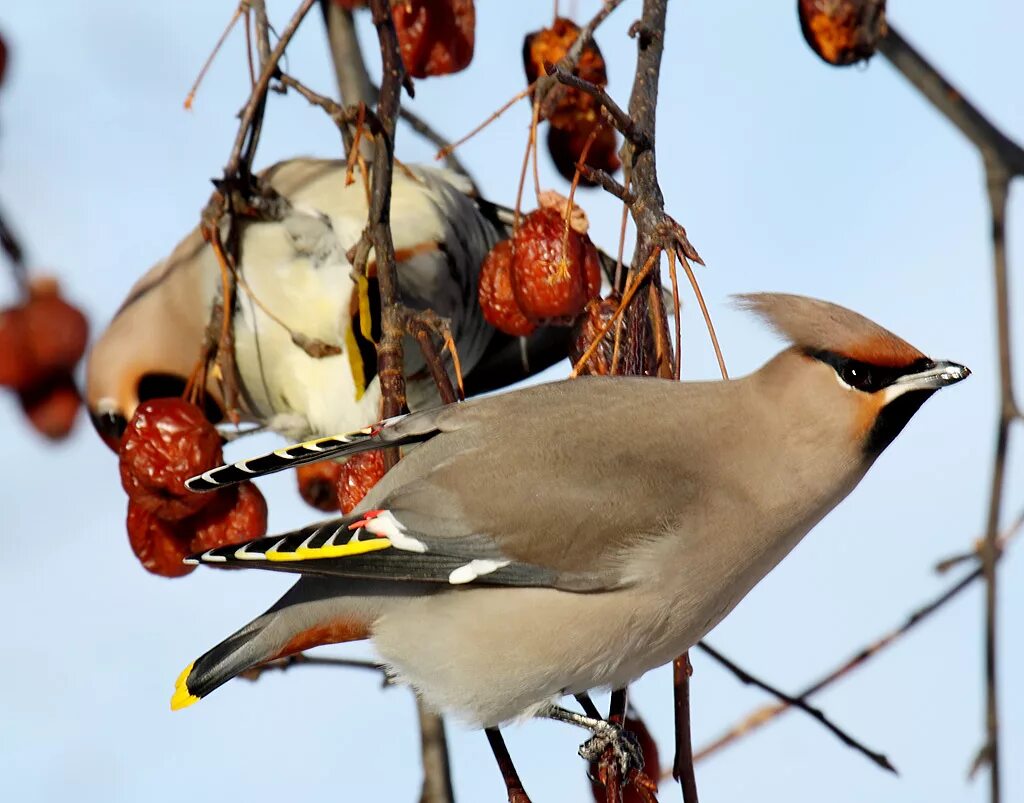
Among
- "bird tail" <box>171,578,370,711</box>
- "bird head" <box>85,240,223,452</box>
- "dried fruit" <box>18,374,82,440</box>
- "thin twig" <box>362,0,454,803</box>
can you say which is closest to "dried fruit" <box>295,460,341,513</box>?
"bird head" <box>85,240,223,452</box>

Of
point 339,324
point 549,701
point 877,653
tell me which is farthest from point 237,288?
point 877,653

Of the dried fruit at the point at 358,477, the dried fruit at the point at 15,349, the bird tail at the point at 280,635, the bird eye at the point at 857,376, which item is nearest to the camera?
the bird eye at the point at 857,376

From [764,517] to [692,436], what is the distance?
0.47 feet

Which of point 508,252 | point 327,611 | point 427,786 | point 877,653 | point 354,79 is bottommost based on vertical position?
point 427,786

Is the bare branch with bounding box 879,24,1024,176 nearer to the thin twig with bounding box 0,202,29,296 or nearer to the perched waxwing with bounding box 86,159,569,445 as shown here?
the perched waxwing with bounding box 86,159,569,445

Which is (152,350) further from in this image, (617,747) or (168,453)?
(617,747)

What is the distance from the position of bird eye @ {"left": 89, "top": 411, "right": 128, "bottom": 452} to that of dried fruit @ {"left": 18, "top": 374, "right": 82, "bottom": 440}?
91mm

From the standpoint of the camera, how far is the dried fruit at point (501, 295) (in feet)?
8.56

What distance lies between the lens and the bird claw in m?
2.13

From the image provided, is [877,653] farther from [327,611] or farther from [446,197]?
[446,197]

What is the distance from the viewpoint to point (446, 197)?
3201 mm

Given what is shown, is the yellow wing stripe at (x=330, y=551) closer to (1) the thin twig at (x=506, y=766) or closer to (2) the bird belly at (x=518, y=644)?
(2) the bird belly at (x=518, y=644)

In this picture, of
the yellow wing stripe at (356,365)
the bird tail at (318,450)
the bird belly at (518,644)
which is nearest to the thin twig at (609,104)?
the bird tail at (318,450)

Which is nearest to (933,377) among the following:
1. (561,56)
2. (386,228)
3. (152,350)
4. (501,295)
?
(386,228)
